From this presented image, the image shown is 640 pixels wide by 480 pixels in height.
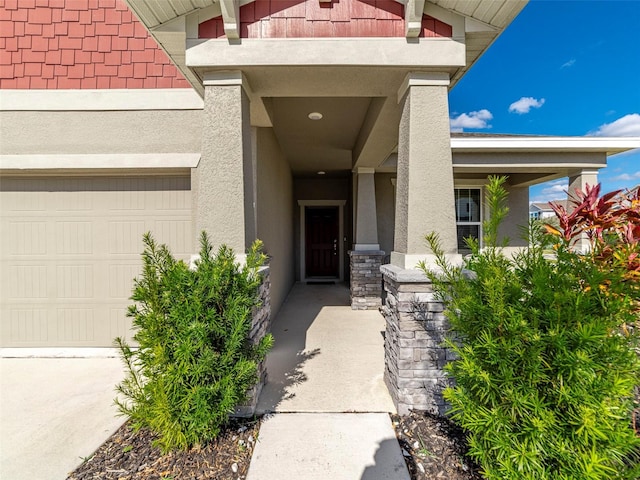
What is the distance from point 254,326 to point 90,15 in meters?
4.35

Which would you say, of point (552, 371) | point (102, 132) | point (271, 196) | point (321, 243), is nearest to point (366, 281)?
point (271, 196)

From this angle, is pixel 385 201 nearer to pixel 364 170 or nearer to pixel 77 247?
pixel 364 170

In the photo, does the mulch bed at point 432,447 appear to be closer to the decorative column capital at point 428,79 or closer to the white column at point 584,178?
the decorative column capital at point 428,79

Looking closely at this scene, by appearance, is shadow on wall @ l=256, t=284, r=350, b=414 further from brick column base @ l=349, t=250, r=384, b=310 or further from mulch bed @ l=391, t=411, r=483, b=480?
mulch bed @ l=391, t=411, r=483, b=480

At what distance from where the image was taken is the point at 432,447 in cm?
196

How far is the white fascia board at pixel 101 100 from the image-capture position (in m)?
3.45

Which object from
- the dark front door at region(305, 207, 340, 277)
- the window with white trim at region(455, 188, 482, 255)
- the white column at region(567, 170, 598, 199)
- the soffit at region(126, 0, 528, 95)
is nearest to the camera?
the soffit at region(126, 0, 528, 95)

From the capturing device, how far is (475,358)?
1495 millimetres

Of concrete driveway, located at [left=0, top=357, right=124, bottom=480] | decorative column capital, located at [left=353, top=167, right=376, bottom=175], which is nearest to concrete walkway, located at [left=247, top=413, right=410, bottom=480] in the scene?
concrete driveway, located at [left=0, top=357, right=124, bottom=480]

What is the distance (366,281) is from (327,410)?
10.9 ft

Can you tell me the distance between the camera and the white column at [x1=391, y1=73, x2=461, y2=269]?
2.38m

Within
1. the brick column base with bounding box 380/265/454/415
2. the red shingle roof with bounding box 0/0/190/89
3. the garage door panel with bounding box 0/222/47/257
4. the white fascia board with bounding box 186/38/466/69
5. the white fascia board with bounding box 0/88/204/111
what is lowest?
the brick column base with bounding box 380/265/454/415

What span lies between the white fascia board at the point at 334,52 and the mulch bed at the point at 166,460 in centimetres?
294

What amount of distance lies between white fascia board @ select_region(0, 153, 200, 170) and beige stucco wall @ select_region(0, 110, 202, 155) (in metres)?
0.07
